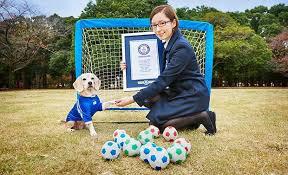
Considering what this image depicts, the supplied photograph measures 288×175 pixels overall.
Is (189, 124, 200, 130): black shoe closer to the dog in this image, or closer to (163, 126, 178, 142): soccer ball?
(163, 126, 178, 142): soccer ball

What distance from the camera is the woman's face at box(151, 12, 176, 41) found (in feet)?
14.2

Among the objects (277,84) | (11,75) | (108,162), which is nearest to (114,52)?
(108,162)

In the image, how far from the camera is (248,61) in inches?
1355

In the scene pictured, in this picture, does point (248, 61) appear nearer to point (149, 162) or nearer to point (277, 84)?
point (277, 84)

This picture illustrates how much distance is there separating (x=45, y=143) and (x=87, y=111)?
78 centimetres

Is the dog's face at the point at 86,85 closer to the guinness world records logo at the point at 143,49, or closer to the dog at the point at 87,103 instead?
the dog at the point at 87,103

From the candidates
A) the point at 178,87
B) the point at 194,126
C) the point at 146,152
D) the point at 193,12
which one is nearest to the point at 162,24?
the point at 178,87

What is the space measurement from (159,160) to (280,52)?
36.0 meters

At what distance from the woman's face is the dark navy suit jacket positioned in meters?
0.11

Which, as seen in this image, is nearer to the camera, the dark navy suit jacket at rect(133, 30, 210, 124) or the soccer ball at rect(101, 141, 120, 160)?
the soccer ball at rect(101, 141, 120, 160)

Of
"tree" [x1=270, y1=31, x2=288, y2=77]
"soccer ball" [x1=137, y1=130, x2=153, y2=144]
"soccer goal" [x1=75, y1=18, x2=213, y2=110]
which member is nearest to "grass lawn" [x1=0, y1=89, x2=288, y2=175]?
"soccer ball" [x1=137, y1=130, x2=153, y2=144]

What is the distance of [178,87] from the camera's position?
4449mm

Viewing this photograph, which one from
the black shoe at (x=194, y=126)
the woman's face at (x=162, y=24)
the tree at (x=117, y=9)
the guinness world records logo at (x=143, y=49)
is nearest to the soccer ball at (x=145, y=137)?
→ the black shoe at (x=194, y=126)

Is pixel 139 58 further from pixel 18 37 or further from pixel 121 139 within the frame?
pixel 18 37
